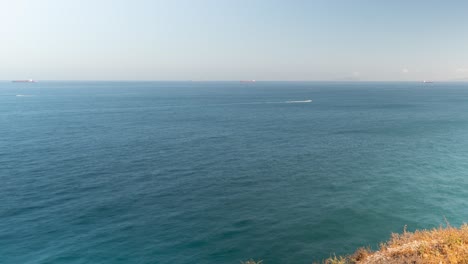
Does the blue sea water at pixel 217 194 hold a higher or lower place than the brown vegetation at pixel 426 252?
lower

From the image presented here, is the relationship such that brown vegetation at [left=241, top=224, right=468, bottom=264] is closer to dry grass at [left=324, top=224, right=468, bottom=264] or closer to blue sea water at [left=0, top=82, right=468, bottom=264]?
dry grass at [left=324, top=224, right=468, bottom=264]

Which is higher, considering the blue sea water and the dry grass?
the dry grass

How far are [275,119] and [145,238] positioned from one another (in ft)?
318

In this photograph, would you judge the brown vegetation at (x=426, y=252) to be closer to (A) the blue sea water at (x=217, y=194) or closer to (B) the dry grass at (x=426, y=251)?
(B) the dry grass at (x=426, y=251)

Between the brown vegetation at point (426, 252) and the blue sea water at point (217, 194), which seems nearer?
the brown vegetation at point (426, 252)

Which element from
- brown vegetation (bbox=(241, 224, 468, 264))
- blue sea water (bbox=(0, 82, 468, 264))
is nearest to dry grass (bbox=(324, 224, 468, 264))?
brown vegetation (bbox=(241, 224, 468, 264))

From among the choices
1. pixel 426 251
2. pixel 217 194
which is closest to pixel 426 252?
pixel 426 251

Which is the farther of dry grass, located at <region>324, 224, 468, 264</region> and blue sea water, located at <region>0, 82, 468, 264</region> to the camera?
blue sea water, located at <region>0, 82, 468, 264</region>

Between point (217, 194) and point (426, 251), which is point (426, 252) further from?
point (217, 194)

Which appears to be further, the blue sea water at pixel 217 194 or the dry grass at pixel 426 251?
the blue sea water at pixel 217 194

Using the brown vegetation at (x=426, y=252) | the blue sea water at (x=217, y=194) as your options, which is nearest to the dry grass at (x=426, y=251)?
the brown vegetation at (x=426, y=252)

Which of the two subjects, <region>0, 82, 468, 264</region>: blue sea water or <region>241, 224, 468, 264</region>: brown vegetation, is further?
<region>0, 82, 468, 264</region>: blue sea water

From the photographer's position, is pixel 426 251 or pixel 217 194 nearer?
pixel 426 251

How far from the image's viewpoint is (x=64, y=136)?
85250mm
